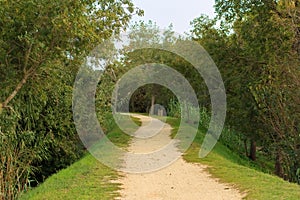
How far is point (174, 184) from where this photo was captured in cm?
873

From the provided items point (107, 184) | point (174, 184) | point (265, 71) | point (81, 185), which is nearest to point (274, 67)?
point (265, 71)

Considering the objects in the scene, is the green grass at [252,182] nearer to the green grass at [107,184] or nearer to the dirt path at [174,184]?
the green grass at [107,184]

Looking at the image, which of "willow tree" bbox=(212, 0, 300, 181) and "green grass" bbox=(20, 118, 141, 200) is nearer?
"green grass" bbox=(20, 118, 141, 200)

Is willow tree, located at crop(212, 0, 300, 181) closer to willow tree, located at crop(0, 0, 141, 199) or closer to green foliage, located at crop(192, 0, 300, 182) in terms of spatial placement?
green foliage, located at crop(192, 0, 300, 182)

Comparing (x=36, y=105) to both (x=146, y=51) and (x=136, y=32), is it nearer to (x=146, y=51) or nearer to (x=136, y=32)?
(x=146, y=51)

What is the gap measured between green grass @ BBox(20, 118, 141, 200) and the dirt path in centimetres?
32

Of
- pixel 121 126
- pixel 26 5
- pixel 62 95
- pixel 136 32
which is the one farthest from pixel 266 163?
pixel 136 32

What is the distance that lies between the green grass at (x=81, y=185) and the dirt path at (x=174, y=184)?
0.32 m

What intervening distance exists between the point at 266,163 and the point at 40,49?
15276mm

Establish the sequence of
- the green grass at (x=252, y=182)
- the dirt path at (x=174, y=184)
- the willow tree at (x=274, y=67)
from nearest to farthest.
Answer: the green grass at (x=252, y=182), the dirt path at (x=174, y=184), the willow tree at (x=274, y=67)

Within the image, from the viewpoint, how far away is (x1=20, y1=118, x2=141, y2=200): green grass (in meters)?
7.51

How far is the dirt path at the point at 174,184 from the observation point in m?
7.48

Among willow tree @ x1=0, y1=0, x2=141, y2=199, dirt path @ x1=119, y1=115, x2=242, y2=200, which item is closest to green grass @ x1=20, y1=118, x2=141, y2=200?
dirt path @ x1=119, y1=115, x2=242, y2=200

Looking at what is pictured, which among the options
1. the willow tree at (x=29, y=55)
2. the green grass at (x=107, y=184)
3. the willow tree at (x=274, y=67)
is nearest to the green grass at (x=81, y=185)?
the green grass at (x=107, y=184)
